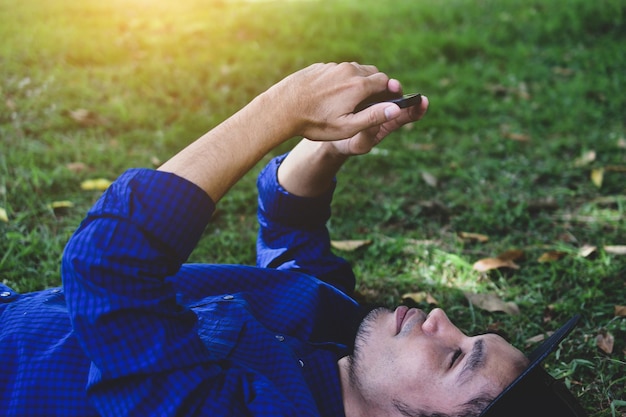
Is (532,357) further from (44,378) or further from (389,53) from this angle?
(389,53)

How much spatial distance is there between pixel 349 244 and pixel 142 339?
65.4 inches

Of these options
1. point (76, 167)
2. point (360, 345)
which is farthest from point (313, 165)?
point (76, 167)

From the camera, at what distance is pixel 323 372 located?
1766 mm

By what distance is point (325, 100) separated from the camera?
1.55 meters

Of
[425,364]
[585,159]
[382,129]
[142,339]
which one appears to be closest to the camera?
[142,339]

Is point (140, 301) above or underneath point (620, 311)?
above

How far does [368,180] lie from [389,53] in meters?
2.10

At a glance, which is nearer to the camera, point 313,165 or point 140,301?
point 140,301

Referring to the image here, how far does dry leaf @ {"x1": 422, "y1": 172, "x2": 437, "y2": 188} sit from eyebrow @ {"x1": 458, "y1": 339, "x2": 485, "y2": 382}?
198 cm

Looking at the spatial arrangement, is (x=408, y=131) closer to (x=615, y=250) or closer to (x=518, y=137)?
(x=518, y=137)

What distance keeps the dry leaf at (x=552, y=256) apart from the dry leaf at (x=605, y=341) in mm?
536

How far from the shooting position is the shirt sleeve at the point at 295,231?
7.00 ft

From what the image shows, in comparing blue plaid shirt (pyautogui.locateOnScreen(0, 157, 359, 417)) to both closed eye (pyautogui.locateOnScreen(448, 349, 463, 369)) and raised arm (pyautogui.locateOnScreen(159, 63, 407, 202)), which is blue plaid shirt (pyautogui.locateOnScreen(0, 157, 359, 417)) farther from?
closed eye (pyautogui.locateOnScreen(448, 349, 463, 369))

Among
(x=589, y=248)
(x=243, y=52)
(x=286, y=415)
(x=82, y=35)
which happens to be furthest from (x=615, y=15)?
(x=286, y=415)
